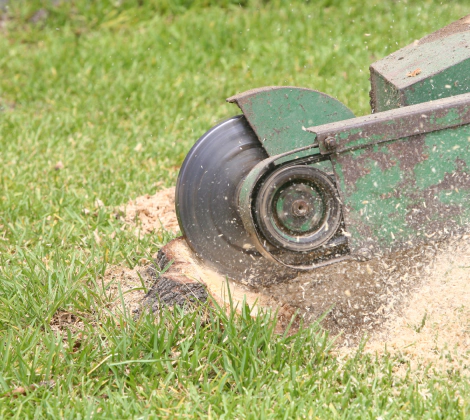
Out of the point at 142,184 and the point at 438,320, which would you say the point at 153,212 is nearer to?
the point at 142,184

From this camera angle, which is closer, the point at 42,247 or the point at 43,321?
the point at 43,321

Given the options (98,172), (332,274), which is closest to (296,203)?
(332,274)

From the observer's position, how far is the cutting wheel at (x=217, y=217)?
3385mm

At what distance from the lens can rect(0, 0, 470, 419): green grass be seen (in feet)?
8.55

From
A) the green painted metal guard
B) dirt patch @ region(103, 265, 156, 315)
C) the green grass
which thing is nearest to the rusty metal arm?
the green painted metal guard

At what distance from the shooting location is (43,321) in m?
3.03

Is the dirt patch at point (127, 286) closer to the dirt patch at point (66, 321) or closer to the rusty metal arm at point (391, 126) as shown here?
the dirt patch at point (66, 321)

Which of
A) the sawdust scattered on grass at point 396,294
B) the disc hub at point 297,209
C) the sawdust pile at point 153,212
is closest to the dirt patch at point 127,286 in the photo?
the sawdust scattered on grass at point 396,294

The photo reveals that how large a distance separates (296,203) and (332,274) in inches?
14.1

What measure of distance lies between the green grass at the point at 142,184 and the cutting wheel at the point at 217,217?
0.32 meters

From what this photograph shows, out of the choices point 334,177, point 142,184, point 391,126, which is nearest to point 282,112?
point 334,177

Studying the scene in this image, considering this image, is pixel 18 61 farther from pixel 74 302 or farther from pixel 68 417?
pixel 68 417

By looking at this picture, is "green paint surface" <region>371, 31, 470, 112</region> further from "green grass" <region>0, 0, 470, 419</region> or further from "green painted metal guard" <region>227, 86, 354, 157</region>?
"green grass" <region>0, 0, 470, 419</region>

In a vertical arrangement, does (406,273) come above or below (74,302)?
below
